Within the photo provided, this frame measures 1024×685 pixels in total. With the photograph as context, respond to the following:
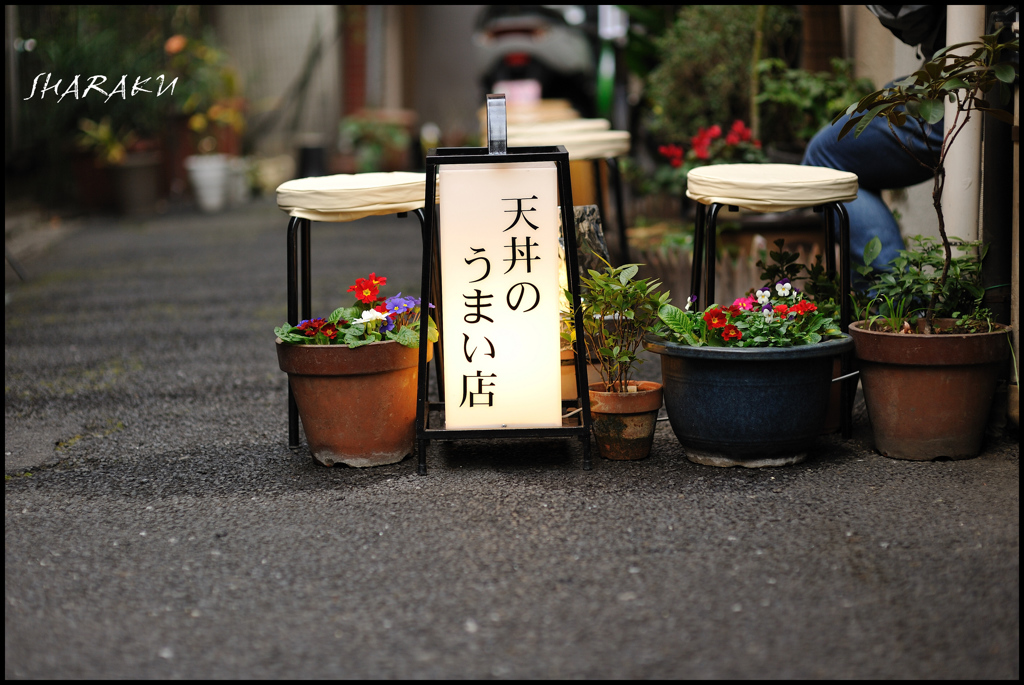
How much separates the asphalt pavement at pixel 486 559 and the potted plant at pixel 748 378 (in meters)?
0.09

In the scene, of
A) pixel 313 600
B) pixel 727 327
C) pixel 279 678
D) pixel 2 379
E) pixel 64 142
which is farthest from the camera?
pixel 64 142

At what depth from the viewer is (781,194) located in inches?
121

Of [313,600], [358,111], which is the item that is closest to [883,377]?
[313,600]

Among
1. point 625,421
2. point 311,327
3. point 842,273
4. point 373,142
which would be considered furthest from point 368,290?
point 373,142

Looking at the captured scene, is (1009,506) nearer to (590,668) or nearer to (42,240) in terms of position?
(590,668)

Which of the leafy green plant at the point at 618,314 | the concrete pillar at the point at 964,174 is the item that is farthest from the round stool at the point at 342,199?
the concrete pillar at the point at 964,174

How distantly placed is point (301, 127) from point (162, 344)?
10275 millimetres

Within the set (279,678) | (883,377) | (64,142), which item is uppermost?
(64,142)

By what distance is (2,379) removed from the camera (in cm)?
436

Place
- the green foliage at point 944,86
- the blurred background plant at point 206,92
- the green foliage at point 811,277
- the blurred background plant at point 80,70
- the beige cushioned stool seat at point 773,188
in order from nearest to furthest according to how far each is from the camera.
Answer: the green foliage at point 944,86
the beige cushioned stool seat at point 773,188
the green foliage at point 811,277
the blurred background plant at point 80,70
the blurred background plant at point 206,92

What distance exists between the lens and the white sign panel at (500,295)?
113 inches

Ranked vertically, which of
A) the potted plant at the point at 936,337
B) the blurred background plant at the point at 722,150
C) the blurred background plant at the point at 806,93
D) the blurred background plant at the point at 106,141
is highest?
the blurred background plant at the point at 106,141

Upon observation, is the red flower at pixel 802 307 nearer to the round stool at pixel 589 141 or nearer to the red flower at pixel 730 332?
the red flower at pixel 730 332

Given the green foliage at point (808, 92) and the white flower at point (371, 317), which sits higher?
the green foliage at point (808, 92)
